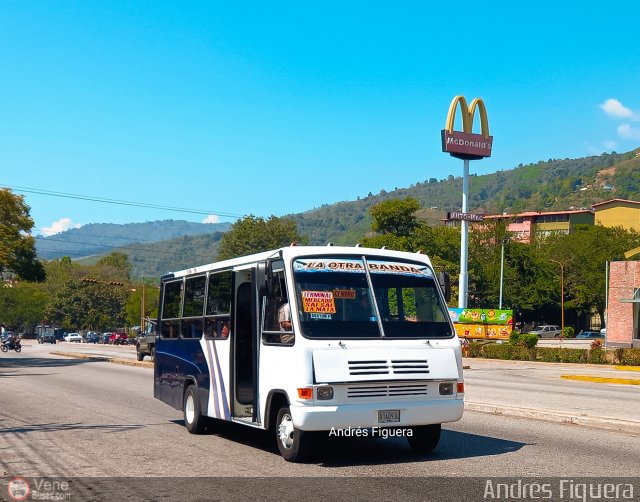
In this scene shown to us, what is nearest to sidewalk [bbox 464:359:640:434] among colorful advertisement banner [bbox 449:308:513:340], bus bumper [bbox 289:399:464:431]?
bus bumper [bbox 289:399:464:431]

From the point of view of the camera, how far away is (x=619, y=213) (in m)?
152

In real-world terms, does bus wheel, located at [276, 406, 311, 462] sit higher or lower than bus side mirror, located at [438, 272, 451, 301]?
lower

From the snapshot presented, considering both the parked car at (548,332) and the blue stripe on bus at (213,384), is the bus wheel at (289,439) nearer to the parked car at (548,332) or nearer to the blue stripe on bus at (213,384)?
the blue stripe on bus at (213,384)

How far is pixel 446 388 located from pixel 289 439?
6.87 ft

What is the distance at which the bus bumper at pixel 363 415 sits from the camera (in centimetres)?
973

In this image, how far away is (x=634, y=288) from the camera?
192ft

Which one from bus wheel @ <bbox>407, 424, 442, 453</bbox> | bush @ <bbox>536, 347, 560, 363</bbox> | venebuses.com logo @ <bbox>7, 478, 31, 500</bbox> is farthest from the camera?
bush @ <bbox>536, 347, 560, 363</bbox>

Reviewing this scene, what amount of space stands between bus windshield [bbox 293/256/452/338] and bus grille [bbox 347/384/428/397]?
676 millimetres

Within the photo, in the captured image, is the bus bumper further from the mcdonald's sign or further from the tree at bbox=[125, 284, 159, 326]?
the tree at bbox=[125, 284, 159, 326]

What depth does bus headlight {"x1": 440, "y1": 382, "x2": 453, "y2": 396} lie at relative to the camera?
1052 centimetres

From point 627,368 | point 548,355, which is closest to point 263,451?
point 627,368

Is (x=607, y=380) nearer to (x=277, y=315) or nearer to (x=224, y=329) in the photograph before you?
(x=224, y=329)

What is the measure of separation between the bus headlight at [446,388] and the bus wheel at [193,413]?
4320 millimetres

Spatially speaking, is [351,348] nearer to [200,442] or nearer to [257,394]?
[257,394]
